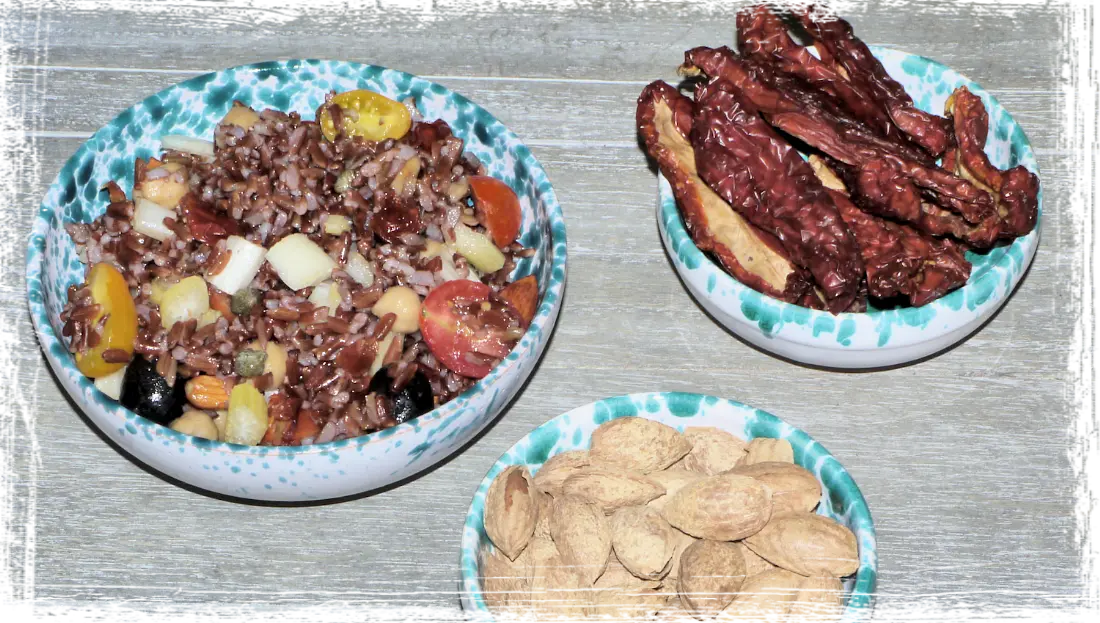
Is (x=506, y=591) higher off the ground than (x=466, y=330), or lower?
lower

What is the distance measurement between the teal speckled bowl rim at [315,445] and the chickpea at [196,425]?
0.14 meters

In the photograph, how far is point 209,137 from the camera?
2.47m

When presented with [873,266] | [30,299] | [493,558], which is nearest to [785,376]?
[873,266]

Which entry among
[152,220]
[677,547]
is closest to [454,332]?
[677,547]

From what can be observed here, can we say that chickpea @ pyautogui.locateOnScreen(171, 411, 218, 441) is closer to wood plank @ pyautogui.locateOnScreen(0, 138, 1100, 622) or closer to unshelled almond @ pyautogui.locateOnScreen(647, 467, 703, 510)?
wood plank @ pyautogui.locateOnScreen(0, 138, 1100, 622)

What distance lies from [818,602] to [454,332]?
74 cm

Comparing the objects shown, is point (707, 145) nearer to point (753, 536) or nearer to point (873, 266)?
point (873, 266)

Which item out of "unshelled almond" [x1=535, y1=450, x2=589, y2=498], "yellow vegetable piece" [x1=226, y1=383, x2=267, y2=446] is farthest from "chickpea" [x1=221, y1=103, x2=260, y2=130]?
"unshelled almond" [x1=535, y1=450, x2=589, y2=498]

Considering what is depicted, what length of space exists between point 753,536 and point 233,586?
887 millimetres

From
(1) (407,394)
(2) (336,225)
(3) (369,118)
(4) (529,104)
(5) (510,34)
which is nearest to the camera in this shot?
(1) (407,394)

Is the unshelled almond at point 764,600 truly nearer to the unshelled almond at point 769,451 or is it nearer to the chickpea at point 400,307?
the unshelled almond at point 769,451

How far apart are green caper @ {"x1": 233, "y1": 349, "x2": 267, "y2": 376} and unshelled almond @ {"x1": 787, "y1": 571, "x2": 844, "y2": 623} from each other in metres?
0.96

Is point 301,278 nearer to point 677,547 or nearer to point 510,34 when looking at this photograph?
point 677,547

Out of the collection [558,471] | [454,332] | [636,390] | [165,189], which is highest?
[165,189]
